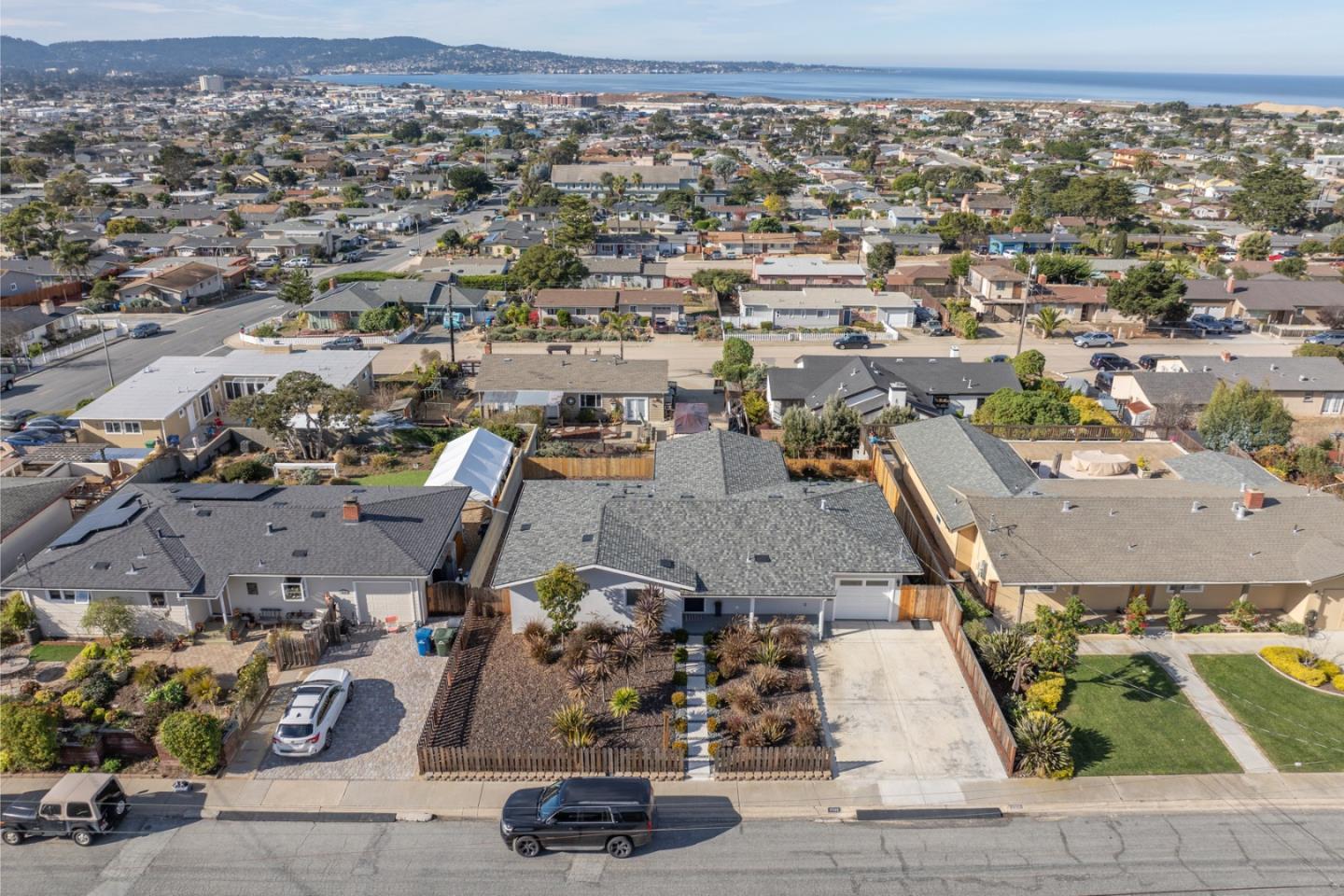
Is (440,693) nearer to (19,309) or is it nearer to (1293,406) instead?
(1293,406)

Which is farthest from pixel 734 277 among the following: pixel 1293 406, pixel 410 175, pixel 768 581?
pixel 410 175

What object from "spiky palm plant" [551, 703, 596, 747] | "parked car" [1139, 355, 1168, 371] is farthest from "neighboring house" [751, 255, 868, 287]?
"spiky palm plant" [551, 703, 596, 747]

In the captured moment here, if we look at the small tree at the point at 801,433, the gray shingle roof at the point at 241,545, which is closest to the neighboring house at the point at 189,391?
the gray shingle roof at the point at 241,545

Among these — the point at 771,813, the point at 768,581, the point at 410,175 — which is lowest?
the point at 771,813

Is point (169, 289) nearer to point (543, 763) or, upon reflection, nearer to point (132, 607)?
point (132, 607)

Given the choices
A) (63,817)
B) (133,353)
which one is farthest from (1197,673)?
(133,353)

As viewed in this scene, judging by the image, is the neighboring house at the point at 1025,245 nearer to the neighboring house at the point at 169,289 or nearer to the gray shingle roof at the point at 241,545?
the neighboring house at the point at 169,289
